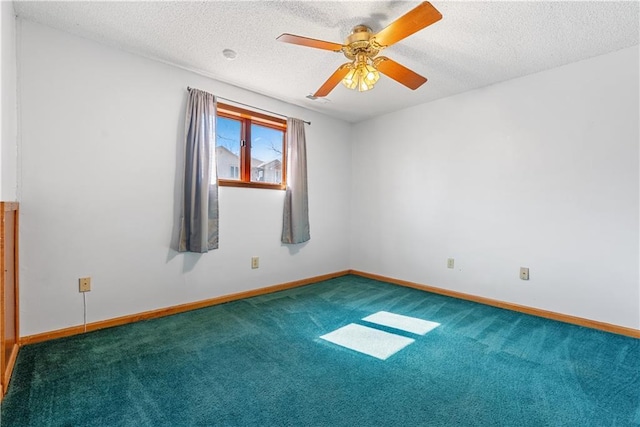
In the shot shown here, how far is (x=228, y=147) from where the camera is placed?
339cm

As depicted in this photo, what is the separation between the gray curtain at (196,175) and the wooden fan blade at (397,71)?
174 centimetres

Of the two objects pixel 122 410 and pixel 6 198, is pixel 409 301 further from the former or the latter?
pixel 6 198

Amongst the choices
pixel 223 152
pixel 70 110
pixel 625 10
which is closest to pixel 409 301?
pixel 223 152

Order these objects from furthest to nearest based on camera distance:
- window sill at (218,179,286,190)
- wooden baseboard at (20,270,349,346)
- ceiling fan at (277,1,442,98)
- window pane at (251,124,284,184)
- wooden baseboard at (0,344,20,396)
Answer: window pane at (251,124,284,184) < window sill at (218,179,286,190) < wooden baseboard at (20,270,349,346) < ceiling fan at (277,1,442,98) < wooden baseboard at (0,344,20,396)

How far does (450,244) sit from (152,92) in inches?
138

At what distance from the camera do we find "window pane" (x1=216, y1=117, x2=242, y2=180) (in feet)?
10.9

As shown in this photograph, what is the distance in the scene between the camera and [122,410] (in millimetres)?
1519

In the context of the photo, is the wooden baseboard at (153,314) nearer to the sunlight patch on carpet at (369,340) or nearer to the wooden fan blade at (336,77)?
the sunlight patch on carpet at (369,340)

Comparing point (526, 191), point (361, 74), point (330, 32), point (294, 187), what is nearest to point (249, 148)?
point (294, 187)

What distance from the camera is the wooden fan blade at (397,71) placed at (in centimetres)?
218

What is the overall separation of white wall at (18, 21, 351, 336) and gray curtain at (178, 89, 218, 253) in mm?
111

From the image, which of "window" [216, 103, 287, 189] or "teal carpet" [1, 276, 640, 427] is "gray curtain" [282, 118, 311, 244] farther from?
"teal carpet" [1, 276, 640, 427]

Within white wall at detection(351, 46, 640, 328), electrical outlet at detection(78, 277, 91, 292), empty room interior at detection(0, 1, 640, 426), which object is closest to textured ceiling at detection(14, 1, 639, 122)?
empty room interior at detection(0, 1, 640, 426)

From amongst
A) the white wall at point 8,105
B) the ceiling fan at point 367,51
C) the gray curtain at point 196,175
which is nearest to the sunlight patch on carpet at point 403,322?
the gray curtain at point 196,175
